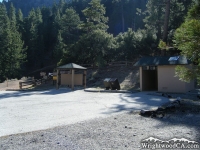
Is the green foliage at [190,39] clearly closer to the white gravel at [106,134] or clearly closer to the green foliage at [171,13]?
the white gravel at [106,134]

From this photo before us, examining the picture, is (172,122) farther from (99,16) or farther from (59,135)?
(99,16)

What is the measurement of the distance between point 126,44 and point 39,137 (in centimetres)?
2291

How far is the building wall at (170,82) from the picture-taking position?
13.9m

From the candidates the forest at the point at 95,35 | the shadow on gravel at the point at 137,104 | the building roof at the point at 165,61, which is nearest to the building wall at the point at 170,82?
the building roof at the point at 165,61

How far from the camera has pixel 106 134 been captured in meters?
4.36

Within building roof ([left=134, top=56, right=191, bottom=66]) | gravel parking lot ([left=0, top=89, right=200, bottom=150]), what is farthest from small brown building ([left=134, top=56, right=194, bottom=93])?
gravel parking lot ([left=0, top=89, right=200, bottom=150])

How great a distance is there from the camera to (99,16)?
26.3 meters

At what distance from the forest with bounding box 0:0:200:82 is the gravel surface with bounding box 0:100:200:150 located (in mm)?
1977

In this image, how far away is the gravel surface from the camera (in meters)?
3.71

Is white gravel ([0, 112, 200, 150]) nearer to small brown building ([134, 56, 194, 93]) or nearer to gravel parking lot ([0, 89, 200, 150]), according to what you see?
gravel parking lot ([0, 89, 200, 150])

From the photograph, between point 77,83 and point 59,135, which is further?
point 77,83

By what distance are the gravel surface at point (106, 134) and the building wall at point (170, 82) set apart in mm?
8484

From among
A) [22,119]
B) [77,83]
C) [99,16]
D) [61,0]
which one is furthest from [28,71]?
[22,119]

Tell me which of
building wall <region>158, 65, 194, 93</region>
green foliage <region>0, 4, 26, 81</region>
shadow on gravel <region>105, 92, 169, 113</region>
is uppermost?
green foliage <region>0, 4, 26, 81</region>
